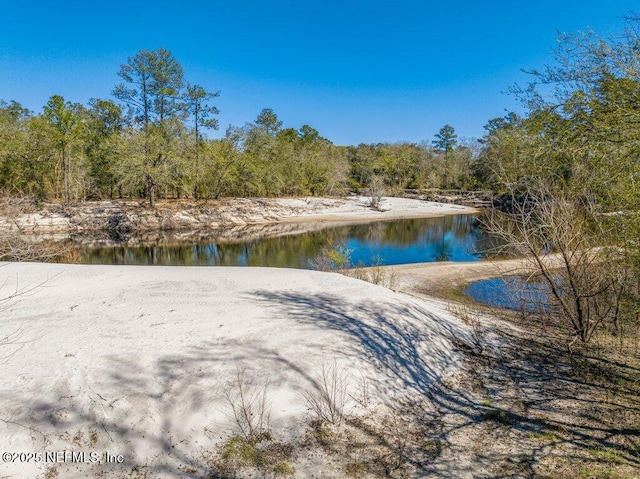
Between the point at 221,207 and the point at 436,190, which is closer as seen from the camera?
the point at 221,207

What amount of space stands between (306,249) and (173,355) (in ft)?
67.7

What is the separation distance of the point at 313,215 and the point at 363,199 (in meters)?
15.8

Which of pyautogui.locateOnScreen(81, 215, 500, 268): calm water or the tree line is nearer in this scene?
pyautogui.locateOnScreen(81, 215, 500, 268): calm water

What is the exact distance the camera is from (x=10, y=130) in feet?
103

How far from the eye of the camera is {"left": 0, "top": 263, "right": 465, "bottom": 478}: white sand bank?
13.8 ft

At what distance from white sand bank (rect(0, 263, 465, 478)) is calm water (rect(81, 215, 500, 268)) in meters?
10.7

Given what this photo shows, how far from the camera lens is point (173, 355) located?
5.79 metres

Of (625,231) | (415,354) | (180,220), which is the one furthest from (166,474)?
(180,220)

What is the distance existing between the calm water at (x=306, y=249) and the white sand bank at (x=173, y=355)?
1073cm

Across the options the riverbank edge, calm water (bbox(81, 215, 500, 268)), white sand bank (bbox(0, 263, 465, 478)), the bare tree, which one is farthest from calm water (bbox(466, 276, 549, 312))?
the riverbank edge

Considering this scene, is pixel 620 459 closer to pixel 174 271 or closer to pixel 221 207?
pixel 174 271

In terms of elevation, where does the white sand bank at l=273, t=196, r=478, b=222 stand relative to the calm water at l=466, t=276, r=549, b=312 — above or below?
above

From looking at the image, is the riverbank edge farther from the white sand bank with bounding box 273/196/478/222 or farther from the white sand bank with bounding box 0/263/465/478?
the white sand bank with bounding box 0/263/465/478

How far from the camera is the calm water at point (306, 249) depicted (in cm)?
2256
